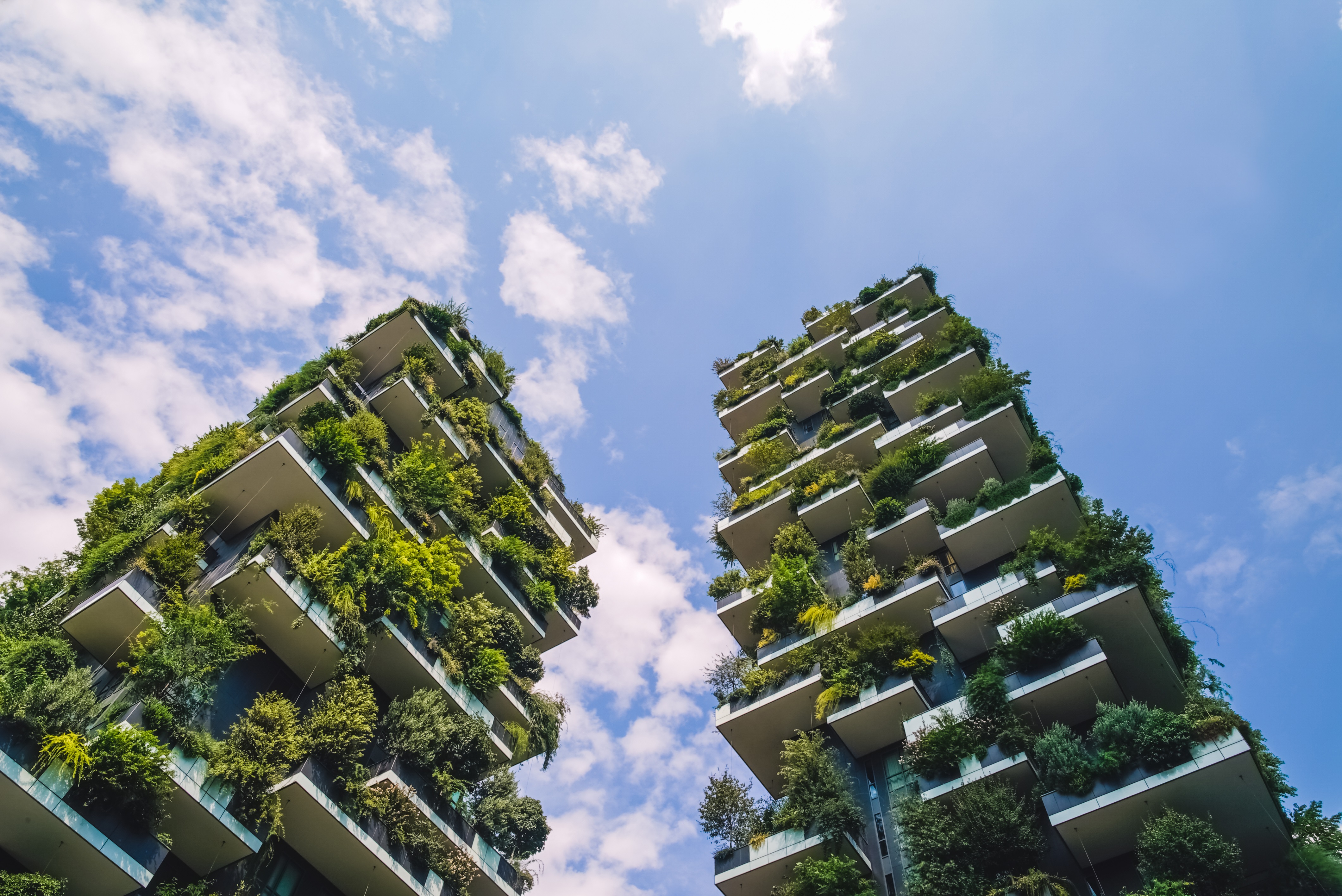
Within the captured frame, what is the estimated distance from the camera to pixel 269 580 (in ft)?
60.0

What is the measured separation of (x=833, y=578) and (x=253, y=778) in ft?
57.6

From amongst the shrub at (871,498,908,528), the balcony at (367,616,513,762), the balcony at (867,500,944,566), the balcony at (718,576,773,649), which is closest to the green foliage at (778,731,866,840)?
the balcony at (718,576,773,649)

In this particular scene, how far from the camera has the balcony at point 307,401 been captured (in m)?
24.2

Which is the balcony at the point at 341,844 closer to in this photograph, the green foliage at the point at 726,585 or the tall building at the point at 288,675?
the tall building at the point at 288,675


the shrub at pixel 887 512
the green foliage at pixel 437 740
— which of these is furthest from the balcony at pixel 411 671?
the shrub at pixel 887 512

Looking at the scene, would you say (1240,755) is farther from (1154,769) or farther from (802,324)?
(802,324)

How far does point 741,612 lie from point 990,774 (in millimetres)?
11139

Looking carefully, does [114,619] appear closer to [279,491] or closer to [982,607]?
[279,491]

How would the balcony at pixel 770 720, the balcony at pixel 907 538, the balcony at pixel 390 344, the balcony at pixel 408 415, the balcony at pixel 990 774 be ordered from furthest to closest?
the balcony at pixel 390 344 < the balcony at pixel 408 415 < the balcony at pixel 907 538 < the balcony at pixel 770 720 < the balcony at pixel 990 774

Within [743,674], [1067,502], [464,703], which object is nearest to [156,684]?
[464,703]

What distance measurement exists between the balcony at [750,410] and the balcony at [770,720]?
16.6 meters

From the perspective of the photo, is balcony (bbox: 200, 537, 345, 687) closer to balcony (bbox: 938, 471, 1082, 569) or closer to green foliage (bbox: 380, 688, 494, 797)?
green foliage (bbox: 380, 688, 494, 797)

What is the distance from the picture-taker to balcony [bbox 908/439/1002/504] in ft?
82.7

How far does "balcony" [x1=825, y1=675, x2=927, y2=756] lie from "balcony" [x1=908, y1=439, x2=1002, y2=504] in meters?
6.93
